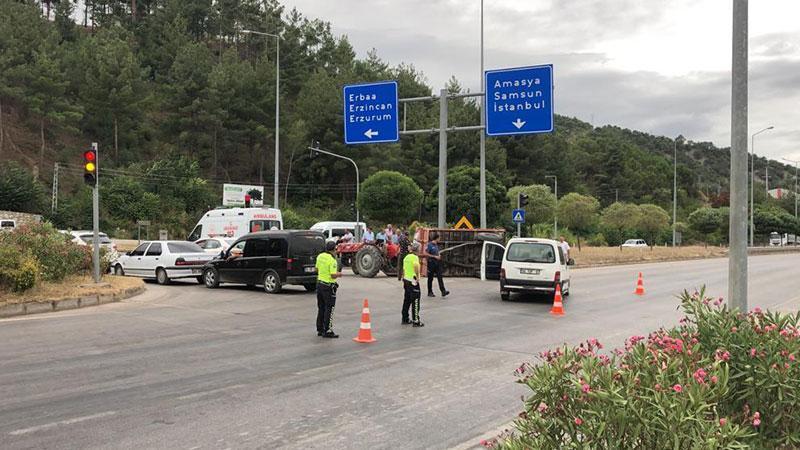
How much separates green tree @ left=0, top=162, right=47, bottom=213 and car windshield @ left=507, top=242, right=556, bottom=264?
42.8 metres

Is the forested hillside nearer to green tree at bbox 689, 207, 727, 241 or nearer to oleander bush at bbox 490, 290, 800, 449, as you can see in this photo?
green tree at bbox 689, 207, 727, 241

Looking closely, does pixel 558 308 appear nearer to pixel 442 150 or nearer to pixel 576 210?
pixel 442 150

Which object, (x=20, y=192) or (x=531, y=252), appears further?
(x=20, y=192)

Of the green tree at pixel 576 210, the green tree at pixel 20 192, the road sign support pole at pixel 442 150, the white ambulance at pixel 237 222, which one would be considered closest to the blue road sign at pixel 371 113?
the road sign support pole at pixel 442 150

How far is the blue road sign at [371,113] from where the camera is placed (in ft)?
84.4

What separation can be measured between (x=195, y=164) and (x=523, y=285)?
49.0 m

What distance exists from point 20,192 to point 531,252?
43321 mm

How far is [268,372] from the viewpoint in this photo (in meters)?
8.26

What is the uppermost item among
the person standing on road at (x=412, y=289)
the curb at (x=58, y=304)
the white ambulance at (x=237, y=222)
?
the white ambulance at (x=237, y=222)

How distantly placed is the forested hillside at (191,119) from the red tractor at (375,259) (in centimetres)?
2423

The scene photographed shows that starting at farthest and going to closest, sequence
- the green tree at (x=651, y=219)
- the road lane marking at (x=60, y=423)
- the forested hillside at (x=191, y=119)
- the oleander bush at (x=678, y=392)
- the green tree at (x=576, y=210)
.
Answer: the forested hillside at (x=191, y=119), the green tree at (x=651, y=219), the green tree at (x=576, y=210), the road lane marking at (x=60, y=423), the oleander bush at (x=678, y=392)

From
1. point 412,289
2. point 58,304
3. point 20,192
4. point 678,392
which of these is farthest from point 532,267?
point 20,192

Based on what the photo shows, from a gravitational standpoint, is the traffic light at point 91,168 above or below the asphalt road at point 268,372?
above

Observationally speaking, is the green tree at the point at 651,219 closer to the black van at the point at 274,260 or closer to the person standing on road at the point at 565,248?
the person standing on road at the point at 565,248
